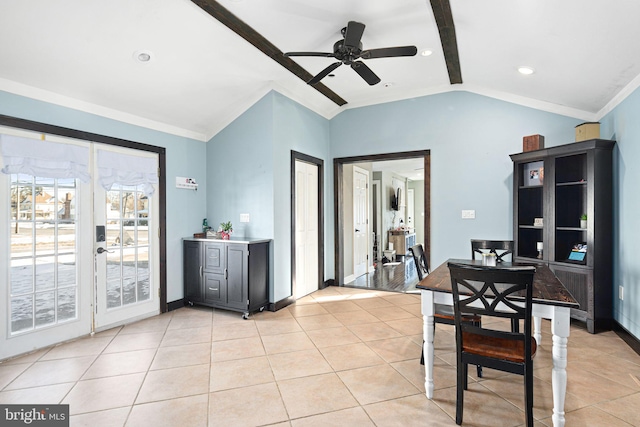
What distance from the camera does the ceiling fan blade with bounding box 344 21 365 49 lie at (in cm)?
279

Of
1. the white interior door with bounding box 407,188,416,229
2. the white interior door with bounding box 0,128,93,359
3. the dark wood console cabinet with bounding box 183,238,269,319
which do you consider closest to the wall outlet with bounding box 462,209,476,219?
the dark wood console cabinet with bounding box 183,238,269,319

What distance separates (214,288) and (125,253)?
3.59 ft

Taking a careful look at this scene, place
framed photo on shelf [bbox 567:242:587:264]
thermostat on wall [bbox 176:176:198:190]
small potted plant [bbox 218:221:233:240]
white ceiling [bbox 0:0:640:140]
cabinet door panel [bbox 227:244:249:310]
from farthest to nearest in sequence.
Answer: thermostat on wall [bbox 176:176:198:190]
small potted plant [bbox 218:221:233:240]
cabinet door panel [bbox 227:244:249:310]
framed photo on shelf [bbox 567:242:587:264]
white ceiling [bbox 0:0:640:140]

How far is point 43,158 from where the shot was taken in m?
3.13

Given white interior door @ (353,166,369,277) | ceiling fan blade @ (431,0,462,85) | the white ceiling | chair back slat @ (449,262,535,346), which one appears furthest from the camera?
white interior door @ (353,166,369,277)

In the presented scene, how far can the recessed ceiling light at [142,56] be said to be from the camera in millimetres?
3102

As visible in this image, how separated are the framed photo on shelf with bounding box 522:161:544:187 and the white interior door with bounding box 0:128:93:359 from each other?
16.4ft

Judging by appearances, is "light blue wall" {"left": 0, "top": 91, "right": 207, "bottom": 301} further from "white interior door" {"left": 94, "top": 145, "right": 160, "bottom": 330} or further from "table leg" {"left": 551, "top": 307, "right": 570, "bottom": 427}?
"table leg" {"left": 551, "top": 307, "right": 570, "bottom": 427}

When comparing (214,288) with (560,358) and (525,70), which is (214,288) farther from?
(525,70)

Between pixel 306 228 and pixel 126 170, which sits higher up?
pixel 126 170

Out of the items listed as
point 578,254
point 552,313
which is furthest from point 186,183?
point 578,254

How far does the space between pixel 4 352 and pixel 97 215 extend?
1.41 meters

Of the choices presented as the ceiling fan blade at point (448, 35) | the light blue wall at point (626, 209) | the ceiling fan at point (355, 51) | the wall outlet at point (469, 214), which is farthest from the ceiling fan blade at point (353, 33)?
the wall outlet at point (469, 214)

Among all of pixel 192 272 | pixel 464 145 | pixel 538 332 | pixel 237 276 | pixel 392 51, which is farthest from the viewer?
pixel 464 145
